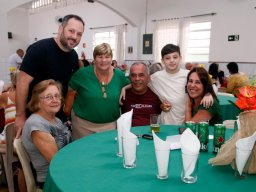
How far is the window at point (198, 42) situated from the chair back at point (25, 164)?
7.51 meters

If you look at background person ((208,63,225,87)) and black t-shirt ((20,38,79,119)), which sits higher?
black t-shirt ((20,38,79,119))

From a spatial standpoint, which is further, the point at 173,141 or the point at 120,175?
the point at 173,141

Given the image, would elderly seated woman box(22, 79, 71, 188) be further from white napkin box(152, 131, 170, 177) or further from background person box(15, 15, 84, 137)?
white napkin box(152, 131, 170, 177)

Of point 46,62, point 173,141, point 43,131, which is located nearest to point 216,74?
point 46,62

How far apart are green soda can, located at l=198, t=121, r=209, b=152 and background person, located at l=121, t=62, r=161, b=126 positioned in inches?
39.3

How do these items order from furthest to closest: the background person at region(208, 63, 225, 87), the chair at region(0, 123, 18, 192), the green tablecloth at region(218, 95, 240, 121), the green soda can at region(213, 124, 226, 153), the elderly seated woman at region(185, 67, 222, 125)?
the background person at region(208, 63, 225, 87)
the green tablecloth at region(218, 95, 240, 121)
the elderly seated woman at region(185, 67, 222, 125)
the chair at region(0, 123, 18, 192)
the green soda can at region(213, 124, 226, 153)

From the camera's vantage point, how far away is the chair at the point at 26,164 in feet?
6.10

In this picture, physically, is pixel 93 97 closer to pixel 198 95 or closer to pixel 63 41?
pixel 63 41

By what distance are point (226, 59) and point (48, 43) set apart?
6.50m

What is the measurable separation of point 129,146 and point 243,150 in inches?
21.4

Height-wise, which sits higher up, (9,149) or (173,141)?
(173,141)

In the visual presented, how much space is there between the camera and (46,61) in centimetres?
252

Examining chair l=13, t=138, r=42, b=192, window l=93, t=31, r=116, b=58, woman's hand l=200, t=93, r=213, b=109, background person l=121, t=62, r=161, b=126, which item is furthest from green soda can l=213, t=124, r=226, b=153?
window l=93, t=31, r=116, b=58

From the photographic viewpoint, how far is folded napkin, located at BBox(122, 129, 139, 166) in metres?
1.38
